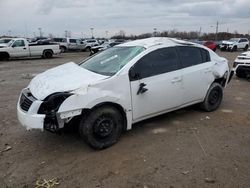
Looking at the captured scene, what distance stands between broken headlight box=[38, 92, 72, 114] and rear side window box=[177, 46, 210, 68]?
8.49 feet

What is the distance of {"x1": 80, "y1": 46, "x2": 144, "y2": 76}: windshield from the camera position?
4664 millimetres

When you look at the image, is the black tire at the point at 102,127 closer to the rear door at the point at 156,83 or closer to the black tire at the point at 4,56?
the rear door at the point at 156,83

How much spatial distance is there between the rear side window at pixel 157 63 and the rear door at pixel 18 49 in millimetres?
19368

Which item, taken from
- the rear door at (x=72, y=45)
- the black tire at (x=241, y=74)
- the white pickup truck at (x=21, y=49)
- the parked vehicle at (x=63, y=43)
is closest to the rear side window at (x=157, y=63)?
the black tire at (x=241, y=74)

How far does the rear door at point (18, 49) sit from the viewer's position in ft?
71.8

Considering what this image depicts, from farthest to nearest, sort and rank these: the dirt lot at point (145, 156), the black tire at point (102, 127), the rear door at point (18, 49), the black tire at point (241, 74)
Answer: the rear door at point (18, 49)
the black tire at point (241, 74)
the black tire at point (102, 127)
the dirt lot at point (145, 156)

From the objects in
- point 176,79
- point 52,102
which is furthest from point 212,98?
point 52,102

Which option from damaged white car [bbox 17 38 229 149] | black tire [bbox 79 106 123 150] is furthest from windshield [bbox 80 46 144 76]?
black tire [bbox 79 106 123 150]

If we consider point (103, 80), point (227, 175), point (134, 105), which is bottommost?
point (227, 175)

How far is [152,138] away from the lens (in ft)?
15.6

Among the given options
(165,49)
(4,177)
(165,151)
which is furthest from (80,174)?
(165,49)

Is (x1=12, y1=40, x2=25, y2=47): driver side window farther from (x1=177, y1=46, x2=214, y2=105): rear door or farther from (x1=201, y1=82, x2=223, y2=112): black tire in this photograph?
(x1=201, y1=82, x2=223, y2=112): black tire

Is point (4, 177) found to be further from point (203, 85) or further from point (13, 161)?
point (203, 85)

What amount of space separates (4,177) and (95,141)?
4.40 feet
